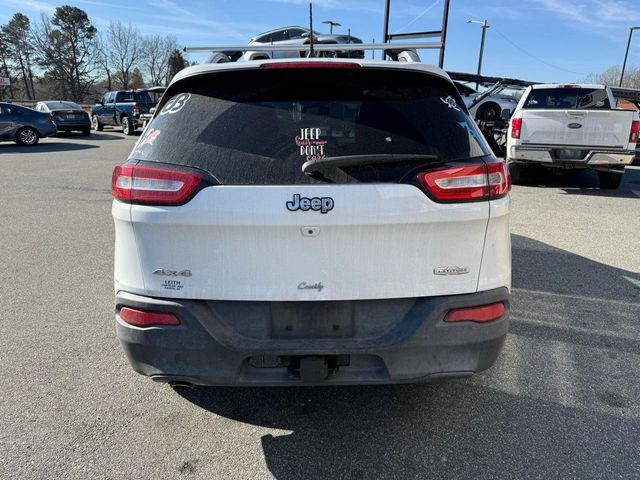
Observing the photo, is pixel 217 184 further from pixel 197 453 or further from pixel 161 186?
pixel 197 453

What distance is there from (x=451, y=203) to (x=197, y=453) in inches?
69.1

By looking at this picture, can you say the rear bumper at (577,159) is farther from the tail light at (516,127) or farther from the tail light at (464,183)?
the tail light at (464,183)

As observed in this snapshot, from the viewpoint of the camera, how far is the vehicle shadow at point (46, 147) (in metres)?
16.8

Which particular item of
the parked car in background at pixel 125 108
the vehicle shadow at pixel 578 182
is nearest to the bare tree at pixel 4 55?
the parked car in background at pixel 125 108

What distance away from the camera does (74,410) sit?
2.68 meters

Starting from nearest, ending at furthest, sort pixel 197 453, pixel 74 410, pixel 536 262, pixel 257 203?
pixel 257 203 → pixel 197 453 → pixel 74 410 → pixel 536 262

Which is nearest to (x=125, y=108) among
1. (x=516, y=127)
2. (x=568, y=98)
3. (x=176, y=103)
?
(x=516, y=127)

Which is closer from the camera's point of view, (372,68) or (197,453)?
(372,68)

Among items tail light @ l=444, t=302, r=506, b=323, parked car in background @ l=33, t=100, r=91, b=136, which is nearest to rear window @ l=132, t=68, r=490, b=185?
tail light @ l=444, t=302, r=506, b=323

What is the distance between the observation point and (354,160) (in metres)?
2.04

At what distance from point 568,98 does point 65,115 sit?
20.8 metres

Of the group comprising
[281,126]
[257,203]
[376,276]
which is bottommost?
[376,276]

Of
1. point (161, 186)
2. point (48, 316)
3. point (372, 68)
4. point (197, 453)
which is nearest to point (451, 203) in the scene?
point (372, 68)

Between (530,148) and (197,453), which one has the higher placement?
(530,148)
